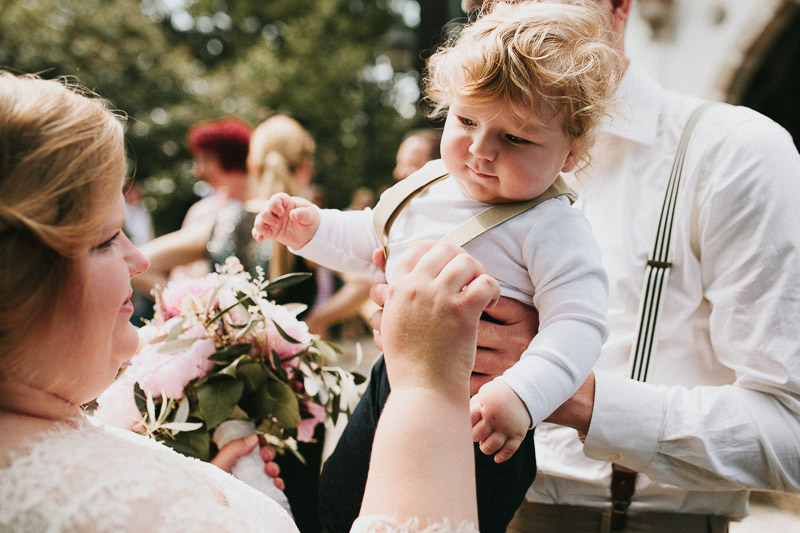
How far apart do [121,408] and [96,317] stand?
753 mm

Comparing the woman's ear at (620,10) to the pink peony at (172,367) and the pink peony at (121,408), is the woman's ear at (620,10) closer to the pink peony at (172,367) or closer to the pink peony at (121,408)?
the pink peony at (172,367)

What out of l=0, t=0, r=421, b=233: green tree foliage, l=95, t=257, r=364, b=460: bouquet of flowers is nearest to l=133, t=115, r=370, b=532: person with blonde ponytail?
l=95, t=257, r=364, b=460: bouquet of flowers

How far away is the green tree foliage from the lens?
15773 millimetres

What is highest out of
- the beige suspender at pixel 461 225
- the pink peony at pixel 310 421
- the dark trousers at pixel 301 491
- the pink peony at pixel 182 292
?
the beige suspender at pixel 461 225

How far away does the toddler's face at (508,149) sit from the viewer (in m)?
1.54

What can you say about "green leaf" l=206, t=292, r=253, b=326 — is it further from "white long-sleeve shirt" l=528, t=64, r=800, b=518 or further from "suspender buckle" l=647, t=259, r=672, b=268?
"suspender buckle" l=647, t=259, r=672, b=268

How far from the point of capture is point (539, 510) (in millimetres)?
1957

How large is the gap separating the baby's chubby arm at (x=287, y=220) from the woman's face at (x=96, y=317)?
608mm

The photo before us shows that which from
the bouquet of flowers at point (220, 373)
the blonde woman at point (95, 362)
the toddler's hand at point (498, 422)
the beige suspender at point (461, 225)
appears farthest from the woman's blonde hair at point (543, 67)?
the bouquet of flowers at point (220, 373)

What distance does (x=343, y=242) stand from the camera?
1.86 m

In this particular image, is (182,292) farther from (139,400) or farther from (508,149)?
(508,149)

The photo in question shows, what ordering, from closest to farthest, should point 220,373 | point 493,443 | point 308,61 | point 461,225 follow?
point 493,443
point 461,225
point 220,373
point 308,61

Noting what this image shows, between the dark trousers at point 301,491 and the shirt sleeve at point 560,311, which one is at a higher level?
the shirt sleeve at point 560,311

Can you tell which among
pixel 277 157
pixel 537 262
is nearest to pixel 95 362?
pixel 537 262
